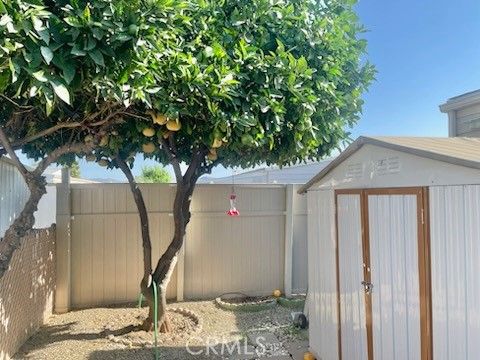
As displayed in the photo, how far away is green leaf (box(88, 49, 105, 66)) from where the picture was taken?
1.89 meters

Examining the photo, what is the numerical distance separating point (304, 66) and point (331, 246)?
1.68 metres

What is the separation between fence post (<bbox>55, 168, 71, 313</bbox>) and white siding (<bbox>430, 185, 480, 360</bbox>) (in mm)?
4708

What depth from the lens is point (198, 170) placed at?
461 centimetres

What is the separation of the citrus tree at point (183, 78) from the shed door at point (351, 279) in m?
0.82

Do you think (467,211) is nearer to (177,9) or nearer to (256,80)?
(256,80)

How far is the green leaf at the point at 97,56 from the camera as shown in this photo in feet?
6.21

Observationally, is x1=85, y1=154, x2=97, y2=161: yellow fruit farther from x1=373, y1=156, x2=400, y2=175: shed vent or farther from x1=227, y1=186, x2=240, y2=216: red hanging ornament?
x1=373, y1=156, x2=400, y2=175: shed vent

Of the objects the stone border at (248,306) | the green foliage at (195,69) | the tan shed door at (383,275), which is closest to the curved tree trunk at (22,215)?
the green foliage at (195,69)

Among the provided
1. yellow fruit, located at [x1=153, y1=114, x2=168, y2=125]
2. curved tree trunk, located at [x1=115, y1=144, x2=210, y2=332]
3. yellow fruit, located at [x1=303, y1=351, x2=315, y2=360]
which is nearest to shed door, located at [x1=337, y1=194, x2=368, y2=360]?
yellow fruit, located at [x1=303, y1=351, x2=315, y2=360]

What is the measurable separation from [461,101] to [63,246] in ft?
19.3

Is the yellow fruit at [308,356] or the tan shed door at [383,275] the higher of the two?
the tan shed door at [383,275]

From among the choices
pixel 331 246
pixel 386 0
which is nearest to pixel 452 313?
pixel 331 246

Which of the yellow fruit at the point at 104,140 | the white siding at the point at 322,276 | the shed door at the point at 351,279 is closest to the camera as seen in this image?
the shed door at the point at 351,279

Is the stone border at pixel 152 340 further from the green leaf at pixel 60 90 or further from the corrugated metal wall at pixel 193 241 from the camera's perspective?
the green leaf at pixel 60 90
